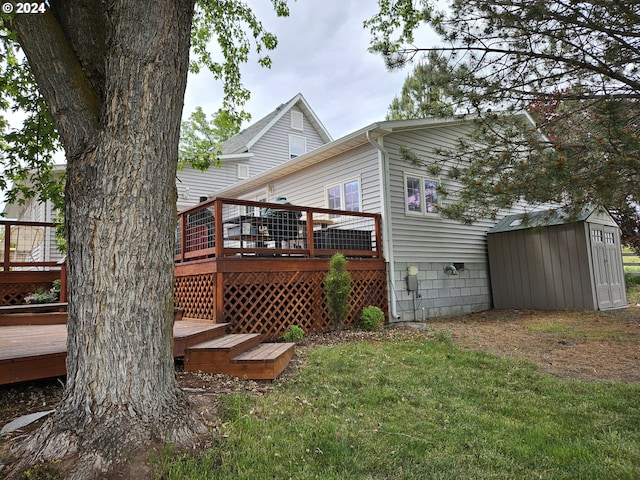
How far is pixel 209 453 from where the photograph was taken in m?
2.29

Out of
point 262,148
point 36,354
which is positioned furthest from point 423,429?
point 262,148

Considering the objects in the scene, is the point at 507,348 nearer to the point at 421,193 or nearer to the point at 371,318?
the point at 371,318

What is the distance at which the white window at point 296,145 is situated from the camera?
16750mm

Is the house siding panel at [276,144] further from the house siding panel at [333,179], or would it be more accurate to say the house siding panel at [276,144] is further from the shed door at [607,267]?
the shed door at [607,267]

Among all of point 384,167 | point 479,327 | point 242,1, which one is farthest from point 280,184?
point 479,327

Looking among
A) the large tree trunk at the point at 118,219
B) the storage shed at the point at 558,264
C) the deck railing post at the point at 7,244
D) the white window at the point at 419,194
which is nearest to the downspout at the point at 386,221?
the white window at the point at 419,194

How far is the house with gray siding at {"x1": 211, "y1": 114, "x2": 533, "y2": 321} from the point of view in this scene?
8.19 metres

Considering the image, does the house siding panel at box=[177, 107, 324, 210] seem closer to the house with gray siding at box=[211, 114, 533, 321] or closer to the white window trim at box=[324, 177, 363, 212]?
the white window trim at box=[324, 177, 363, 212]

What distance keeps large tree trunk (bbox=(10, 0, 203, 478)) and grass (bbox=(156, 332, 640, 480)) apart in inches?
16.3

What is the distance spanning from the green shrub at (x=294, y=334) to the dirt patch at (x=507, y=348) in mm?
139

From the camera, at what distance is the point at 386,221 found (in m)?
8.12

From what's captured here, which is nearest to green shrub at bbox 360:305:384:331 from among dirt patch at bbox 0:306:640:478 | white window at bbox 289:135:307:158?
dirt patch at bbox 0:306:640:478

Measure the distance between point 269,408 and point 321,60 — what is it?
534 inches

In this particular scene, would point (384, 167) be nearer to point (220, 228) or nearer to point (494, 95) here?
point (494, 95)
